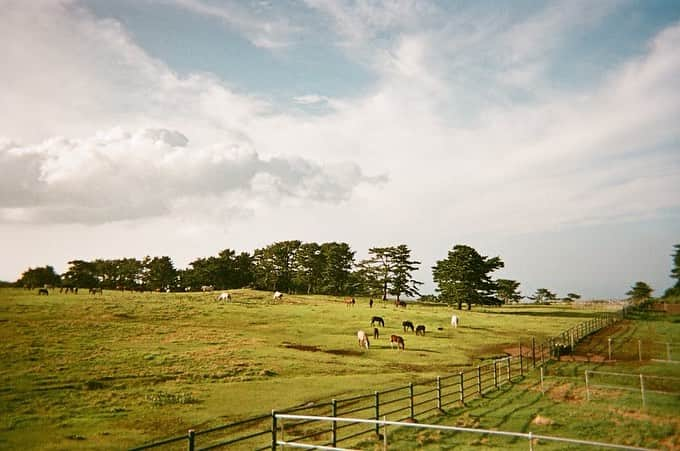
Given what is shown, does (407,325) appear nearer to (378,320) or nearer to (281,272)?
(378,320)

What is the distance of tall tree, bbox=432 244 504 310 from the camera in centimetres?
8131

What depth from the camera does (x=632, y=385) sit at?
82.9 feet

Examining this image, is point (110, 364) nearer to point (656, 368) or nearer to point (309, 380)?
point (309, 380)

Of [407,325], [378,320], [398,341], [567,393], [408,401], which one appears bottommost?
[408,401]

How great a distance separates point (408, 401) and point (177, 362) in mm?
15538

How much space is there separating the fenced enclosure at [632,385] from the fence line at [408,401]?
10.9 feet

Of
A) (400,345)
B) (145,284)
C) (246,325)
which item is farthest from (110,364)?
(145,284)

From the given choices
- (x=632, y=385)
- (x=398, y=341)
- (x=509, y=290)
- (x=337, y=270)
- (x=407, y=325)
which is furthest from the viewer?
(x=509, y=290)

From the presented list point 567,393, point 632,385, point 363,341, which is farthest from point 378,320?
point 567,393

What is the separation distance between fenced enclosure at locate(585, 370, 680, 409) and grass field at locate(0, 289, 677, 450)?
594 cm

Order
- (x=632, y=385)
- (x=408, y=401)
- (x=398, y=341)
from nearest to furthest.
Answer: (x=408, y=401) → (x=632, y=385) → (x=398, y=341)

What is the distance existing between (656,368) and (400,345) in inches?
715

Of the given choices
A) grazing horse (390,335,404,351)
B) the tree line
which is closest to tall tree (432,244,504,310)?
the tree line

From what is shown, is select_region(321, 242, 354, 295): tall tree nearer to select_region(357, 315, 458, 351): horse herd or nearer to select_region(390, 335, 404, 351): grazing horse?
select_region(357, 315, 458, 351): horse herd
